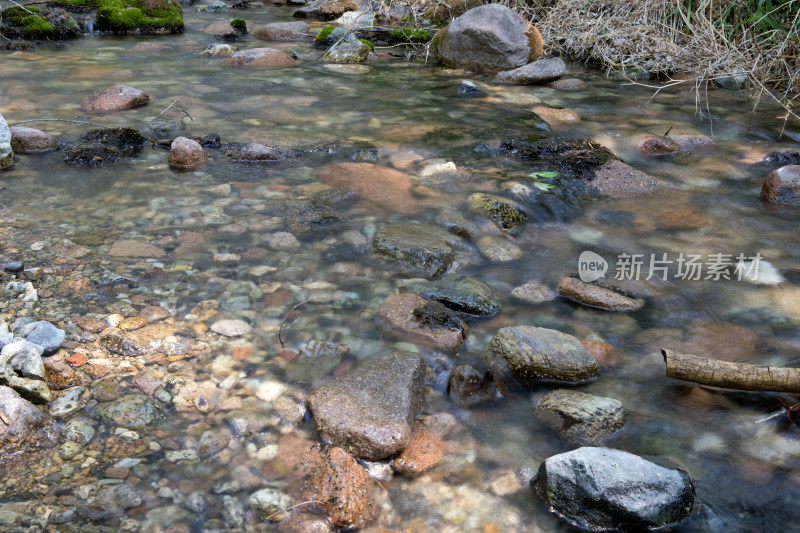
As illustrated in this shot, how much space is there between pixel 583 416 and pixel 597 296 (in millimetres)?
913

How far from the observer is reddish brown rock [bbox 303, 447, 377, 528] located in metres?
1.92

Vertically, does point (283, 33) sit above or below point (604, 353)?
above

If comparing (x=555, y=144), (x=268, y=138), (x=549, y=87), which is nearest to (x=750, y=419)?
(x=555, y=144)

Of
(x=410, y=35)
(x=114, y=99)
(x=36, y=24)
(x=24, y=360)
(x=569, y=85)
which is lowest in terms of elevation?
(x=24, y=360)

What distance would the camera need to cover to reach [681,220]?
399cm

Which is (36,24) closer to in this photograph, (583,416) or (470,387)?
(470,387)

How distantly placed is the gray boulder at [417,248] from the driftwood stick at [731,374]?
1.21 m

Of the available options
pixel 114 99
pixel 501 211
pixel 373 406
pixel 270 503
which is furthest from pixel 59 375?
pixel 114 99

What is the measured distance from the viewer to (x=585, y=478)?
193 centimetres

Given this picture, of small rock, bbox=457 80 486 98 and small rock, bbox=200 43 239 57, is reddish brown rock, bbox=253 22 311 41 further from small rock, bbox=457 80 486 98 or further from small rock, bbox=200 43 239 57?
small rock, bbox=457 80 486 98

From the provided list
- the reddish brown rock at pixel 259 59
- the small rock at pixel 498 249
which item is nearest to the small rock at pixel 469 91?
the reddish brown rock at pixel 259 59

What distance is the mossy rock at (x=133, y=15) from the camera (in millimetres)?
8906

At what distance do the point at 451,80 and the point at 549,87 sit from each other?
1.07 metres

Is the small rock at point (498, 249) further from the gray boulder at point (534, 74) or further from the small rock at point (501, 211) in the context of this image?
the gray boulder at point (534, 74)
